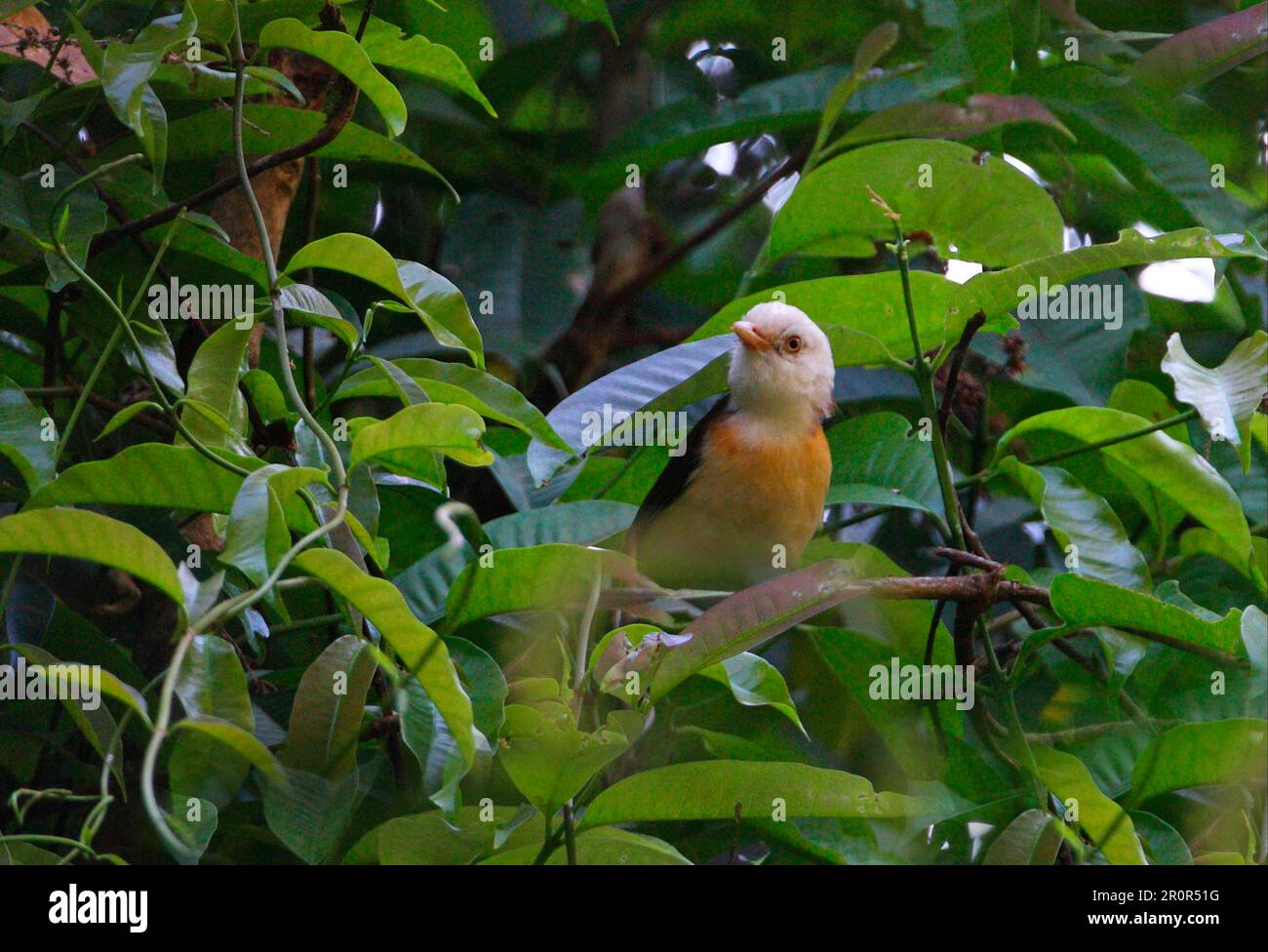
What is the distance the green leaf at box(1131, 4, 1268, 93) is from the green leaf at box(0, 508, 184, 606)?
2213 mm

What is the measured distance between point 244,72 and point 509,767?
44.6 inches

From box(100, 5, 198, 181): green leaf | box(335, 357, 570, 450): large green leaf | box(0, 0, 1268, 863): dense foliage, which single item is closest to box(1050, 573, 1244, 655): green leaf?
box(0, 0, 1268, 863): dense foliage

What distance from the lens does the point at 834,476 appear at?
263 centimetres

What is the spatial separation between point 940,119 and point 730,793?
4.57ft

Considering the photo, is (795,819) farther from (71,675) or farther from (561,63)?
(561,63)

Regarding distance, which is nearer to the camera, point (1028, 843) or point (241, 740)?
point (241, 740)

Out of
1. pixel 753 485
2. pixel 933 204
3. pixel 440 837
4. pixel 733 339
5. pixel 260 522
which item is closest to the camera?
pixel 260 522

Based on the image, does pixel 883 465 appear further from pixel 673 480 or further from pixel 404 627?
pixel 404 627

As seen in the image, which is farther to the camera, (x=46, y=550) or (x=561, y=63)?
(x=561, y=63)

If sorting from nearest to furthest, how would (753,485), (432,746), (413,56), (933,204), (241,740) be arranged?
(241,740) < (432,746) < (413,56) < (933,204) < (753,485)

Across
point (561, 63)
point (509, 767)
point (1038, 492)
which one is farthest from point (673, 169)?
point (509, 767)

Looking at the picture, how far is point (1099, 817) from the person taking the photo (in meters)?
1.89

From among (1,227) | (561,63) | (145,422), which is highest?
(561,63)

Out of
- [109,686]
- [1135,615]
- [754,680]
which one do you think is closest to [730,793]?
[754,680]
